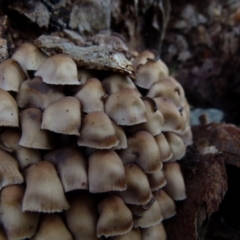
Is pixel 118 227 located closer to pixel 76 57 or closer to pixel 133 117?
pixel 133 117

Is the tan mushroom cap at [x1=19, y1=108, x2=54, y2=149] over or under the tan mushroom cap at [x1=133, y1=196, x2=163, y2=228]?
over

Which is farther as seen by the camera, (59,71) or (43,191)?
(59,71)

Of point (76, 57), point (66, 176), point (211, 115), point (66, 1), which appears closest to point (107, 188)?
point (66, 176)

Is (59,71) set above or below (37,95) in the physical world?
above

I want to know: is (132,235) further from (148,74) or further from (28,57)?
(28,57)

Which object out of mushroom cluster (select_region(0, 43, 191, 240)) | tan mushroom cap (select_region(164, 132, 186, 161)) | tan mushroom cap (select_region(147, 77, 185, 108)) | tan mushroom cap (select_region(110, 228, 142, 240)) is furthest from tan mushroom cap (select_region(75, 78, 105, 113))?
tan mushroom cap (select_region(110, 228, 142, 240))

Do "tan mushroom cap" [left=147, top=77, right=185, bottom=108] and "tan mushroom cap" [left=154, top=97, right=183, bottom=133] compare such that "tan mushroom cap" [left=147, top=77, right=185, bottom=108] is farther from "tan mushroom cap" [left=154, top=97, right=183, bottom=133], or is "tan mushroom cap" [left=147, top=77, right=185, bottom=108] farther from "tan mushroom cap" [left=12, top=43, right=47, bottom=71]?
"tan mushroom cap" [left=12, top=43, right=47, bottom=71]

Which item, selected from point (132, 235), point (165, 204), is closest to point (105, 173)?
point (132, 235)
